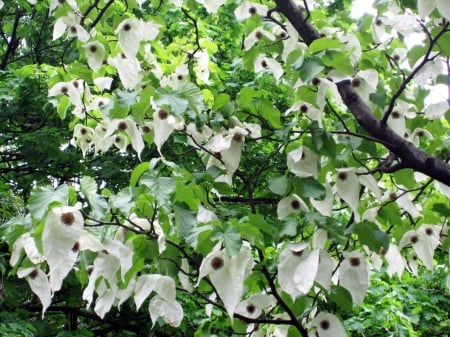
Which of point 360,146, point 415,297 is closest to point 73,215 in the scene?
point 360,146

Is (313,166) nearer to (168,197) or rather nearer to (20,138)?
(168,197)

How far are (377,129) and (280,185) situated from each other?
397 mm

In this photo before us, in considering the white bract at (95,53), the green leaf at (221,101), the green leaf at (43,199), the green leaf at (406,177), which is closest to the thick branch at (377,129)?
the green leaf at (406,177)

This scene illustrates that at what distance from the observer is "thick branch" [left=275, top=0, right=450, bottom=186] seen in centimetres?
168

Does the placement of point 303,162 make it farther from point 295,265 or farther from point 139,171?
point 139,171

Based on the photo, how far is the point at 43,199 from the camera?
1226 millimetres

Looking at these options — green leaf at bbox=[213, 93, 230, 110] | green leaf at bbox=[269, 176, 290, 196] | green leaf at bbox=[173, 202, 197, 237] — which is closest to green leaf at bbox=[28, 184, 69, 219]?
green leaf at bbox=[173, 202, 197, 237]

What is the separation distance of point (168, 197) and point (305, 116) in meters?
0.74

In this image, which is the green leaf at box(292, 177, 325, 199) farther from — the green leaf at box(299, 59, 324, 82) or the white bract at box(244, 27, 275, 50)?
the white bract at box(244, 27, 275, 50)

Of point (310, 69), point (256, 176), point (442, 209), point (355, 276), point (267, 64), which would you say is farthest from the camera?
point (267, 64)

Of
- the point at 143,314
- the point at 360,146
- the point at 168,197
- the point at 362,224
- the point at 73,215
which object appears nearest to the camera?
the point at 73,215

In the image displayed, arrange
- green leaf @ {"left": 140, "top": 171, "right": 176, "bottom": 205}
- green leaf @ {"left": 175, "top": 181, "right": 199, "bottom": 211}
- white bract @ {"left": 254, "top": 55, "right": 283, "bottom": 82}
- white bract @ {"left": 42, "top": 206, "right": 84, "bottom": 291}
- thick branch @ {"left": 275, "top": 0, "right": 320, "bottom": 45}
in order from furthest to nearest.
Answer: white bract @ {"left": 254, "top": 55, "right": 283, "bottom": 82}
thick branch @ {"left": 275, "top": 0, "right": 320, "bottom": 45}
green leaf @ {"left": 175, "top": 181, "right": 199, "bottom": 211}
green leaf @ {"left": 140, "top": 171, "right": 176, "bottom": 205}
white bract @ {"left": 42, "top": 206, "right": 84, "bottom": 291}

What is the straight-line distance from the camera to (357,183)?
5.50 ft

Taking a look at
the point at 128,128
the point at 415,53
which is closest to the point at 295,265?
the point at 128,128
